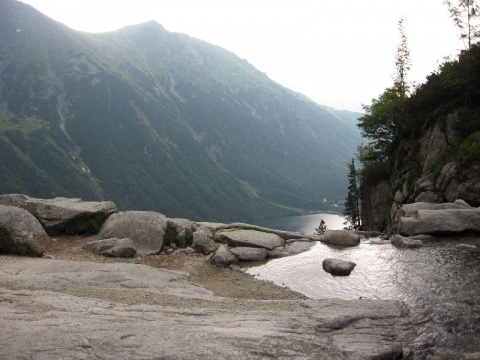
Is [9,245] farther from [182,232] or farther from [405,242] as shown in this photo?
[405,242]

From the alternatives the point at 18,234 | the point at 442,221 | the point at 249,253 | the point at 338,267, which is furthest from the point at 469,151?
the point at 18,234

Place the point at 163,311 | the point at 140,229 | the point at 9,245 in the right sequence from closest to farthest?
the point at 163,311, the point at 9,245, the point at 140,229

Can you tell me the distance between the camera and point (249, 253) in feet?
87.2

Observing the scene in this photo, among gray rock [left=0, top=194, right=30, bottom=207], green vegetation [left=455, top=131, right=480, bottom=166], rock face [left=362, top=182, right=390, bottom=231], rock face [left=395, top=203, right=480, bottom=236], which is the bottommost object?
rock face [left=362, top=182, right=390, bottom=231]

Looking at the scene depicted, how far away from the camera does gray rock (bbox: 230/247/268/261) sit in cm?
2634

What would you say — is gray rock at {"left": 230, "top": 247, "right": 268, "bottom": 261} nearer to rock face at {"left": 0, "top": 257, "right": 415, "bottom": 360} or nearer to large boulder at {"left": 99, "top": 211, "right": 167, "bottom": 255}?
large boulder at {"left": 99, "top": 211, "right": 167, "bottom": 255}

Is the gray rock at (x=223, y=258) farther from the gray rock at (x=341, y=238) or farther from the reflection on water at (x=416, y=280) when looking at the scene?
the gray rock at (x=341, y=238)

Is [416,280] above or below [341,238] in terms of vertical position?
above

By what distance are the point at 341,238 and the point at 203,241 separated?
→ 38.4ft

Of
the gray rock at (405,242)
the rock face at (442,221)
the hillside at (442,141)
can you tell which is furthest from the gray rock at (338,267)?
the hillside at (442,141)

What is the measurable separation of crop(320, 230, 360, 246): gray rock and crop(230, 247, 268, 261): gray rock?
22.0 feet

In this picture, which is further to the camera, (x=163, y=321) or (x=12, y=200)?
(x=12, y=200)

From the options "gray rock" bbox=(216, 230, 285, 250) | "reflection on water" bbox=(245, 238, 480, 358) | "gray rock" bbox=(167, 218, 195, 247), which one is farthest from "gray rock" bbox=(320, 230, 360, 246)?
"gray rock" bbox=(167, 218, 195, 247)

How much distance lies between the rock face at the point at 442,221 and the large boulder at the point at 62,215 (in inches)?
959
